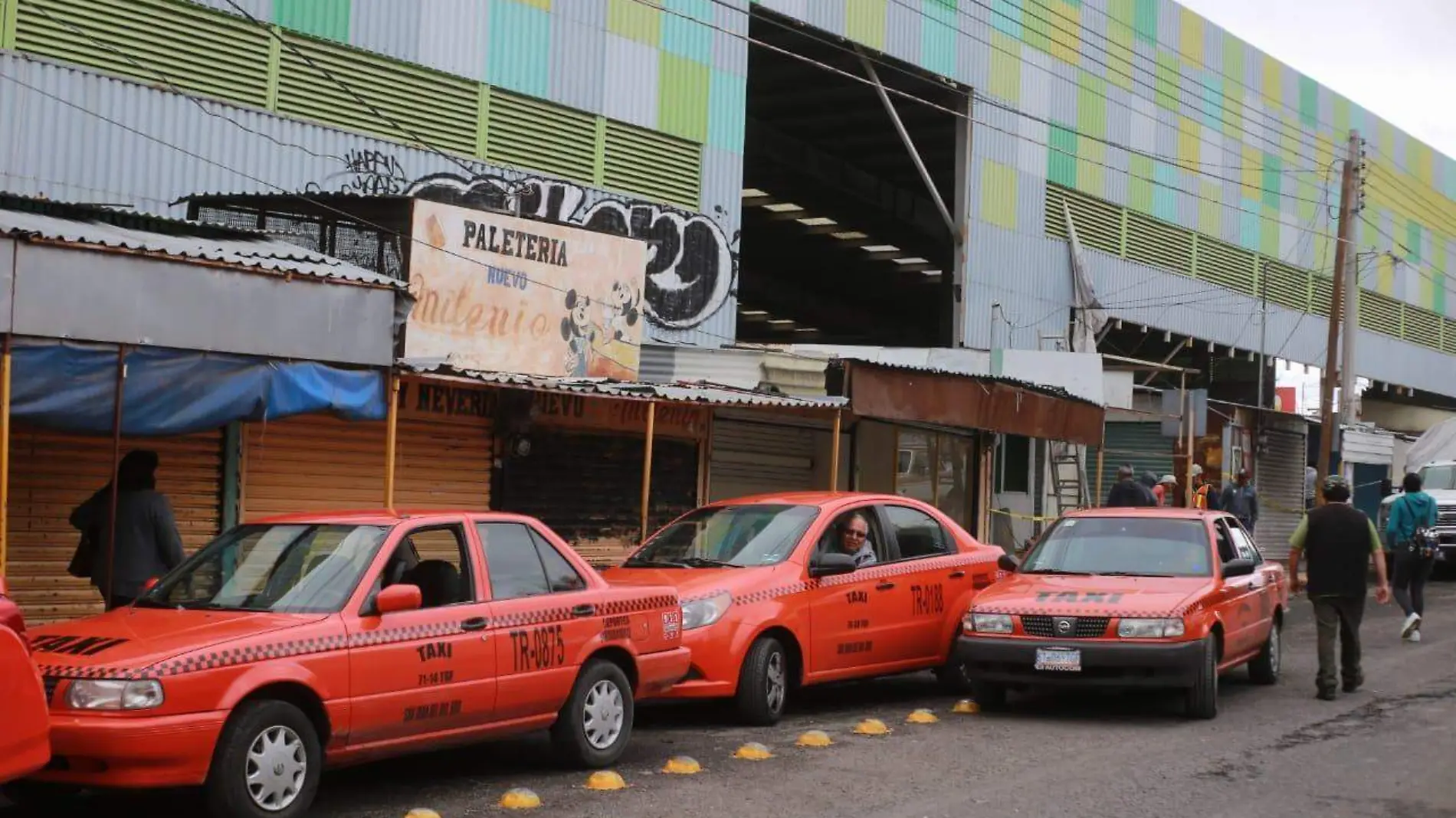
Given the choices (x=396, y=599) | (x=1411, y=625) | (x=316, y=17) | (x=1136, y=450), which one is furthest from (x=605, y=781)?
(x=1136, y=450)

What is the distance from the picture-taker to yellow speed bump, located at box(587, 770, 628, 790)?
873 cm

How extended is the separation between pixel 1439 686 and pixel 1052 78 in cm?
1966

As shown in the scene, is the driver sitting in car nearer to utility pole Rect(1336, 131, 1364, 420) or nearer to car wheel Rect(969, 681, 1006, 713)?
car wheel Rect(969, 681, 1006, 713)

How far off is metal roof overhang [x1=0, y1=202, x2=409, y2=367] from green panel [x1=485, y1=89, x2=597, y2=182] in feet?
24.9

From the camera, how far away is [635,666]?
963cm

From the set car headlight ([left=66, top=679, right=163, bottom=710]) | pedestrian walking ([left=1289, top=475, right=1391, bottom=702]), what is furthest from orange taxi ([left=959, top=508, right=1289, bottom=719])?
car headlight ([left=66, top=679, right=163, bottom=710])

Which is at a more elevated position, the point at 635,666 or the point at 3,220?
the point at 3,220

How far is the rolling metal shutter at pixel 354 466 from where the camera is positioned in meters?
14.4

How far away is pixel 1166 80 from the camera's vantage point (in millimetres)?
35406

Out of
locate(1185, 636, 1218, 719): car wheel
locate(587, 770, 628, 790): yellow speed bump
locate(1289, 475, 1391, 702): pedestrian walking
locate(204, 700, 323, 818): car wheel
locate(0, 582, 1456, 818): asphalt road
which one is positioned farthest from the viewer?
locate(1289, 475, 1391, 702): pedestrian walking

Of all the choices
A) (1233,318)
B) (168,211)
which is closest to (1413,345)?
(1233,318)

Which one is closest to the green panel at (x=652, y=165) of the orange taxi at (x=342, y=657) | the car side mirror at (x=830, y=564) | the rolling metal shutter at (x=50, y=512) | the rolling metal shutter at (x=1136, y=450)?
the rolling metal shutter at (x=50, y=512)

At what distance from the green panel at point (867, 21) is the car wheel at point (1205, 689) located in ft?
55.9

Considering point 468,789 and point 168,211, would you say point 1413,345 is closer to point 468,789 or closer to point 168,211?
point 168,211
